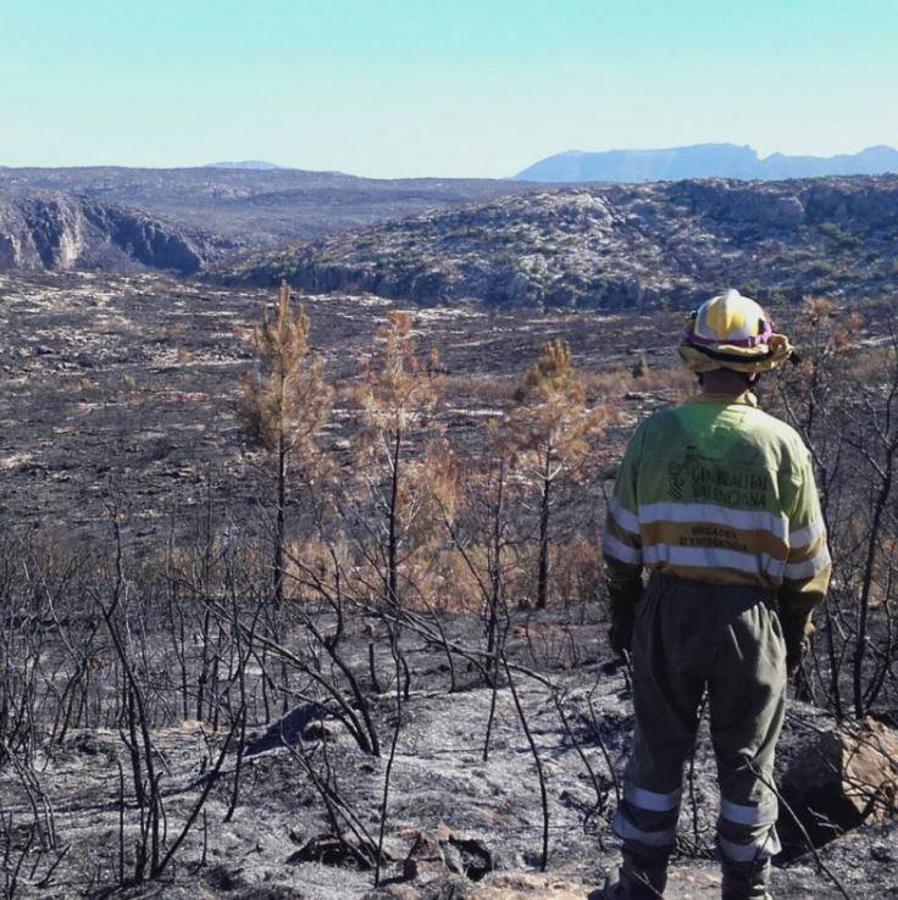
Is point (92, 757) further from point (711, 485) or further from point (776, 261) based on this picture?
point (776, 261)

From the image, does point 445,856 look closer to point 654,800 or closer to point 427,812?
point 427,812

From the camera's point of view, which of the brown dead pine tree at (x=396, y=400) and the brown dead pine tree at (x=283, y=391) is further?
the brown dead pine tree at (x=283, y=391)

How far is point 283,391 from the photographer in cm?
1602

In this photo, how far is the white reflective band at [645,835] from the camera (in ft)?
9.67

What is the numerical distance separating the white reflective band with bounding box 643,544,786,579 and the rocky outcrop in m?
88.4

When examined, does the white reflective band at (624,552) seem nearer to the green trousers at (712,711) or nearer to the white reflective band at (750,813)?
the green trousers at (712,711)

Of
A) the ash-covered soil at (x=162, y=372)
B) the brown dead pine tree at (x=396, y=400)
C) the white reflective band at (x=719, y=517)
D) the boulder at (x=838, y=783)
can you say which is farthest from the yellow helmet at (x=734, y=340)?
the brown dead pine tree at (x=396, y=400)

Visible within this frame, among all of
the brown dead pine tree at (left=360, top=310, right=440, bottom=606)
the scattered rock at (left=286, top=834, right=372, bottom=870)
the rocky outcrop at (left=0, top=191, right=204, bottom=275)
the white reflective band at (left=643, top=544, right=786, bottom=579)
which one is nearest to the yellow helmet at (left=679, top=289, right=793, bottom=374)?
the white reflective band at (left=643, top=544, right=786, bottom=579)

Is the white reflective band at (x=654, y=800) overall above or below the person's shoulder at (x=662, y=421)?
below

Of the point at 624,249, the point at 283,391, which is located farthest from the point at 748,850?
the point at 624,249

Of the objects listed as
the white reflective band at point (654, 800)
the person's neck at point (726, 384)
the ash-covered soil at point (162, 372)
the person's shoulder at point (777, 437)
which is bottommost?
the ash-covered soil at point (162, 372)

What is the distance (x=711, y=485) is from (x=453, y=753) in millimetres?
2598

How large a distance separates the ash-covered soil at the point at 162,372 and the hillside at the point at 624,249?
595cm

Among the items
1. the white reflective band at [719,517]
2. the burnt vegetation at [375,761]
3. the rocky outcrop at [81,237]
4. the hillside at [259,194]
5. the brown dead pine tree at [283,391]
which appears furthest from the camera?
the hillside at [259,194]
